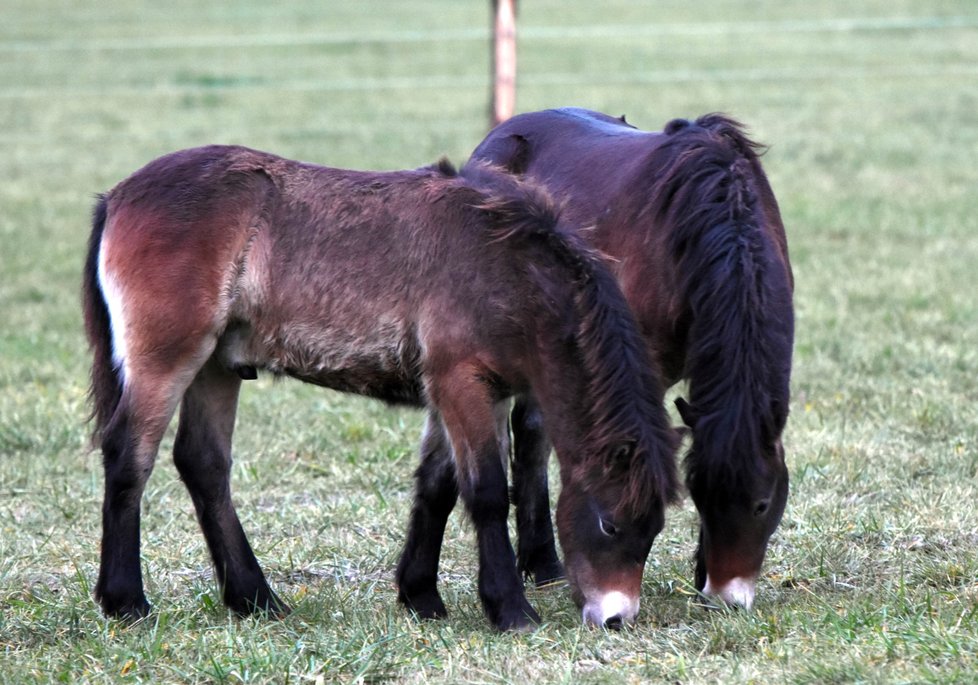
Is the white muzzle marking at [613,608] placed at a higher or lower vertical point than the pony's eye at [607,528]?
lower

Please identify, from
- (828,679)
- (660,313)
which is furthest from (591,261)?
(828,679)

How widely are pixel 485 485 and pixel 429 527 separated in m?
0.40

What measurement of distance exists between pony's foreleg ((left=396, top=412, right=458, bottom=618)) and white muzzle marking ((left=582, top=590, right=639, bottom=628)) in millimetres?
589

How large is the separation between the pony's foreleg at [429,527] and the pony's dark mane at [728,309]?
0.81 m

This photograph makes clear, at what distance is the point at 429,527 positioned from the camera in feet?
14.4

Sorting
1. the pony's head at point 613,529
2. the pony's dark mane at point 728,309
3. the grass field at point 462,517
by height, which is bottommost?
the grass field at point 462,517

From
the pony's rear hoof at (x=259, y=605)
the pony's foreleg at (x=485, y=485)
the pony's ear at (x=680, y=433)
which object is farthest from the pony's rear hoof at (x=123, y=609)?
the pony's ear at (x=680, y=433)

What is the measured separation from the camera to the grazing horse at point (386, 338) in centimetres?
397

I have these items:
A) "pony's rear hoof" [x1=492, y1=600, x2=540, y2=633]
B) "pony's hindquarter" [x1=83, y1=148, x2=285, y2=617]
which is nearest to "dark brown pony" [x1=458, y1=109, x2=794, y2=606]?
"pony's rear hoof" [x1=492, y1=600, x2=540, y2=633]

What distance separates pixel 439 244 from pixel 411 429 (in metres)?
2.34

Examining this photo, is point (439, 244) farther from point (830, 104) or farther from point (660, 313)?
point (830, 104)

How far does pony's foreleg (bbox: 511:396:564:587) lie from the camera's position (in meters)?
4.88

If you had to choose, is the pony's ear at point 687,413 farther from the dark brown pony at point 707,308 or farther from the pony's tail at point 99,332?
the pony's tail at point 99,332

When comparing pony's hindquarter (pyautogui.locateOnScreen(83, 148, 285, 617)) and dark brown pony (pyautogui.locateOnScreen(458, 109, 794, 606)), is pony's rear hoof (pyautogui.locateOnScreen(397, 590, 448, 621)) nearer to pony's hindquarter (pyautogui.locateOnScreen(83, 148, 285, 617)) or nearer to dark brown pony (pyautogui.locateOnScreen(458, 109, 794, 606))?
pony's hindquarter (pyautogui.locateOnScreen(83, 148, 285, 617))
